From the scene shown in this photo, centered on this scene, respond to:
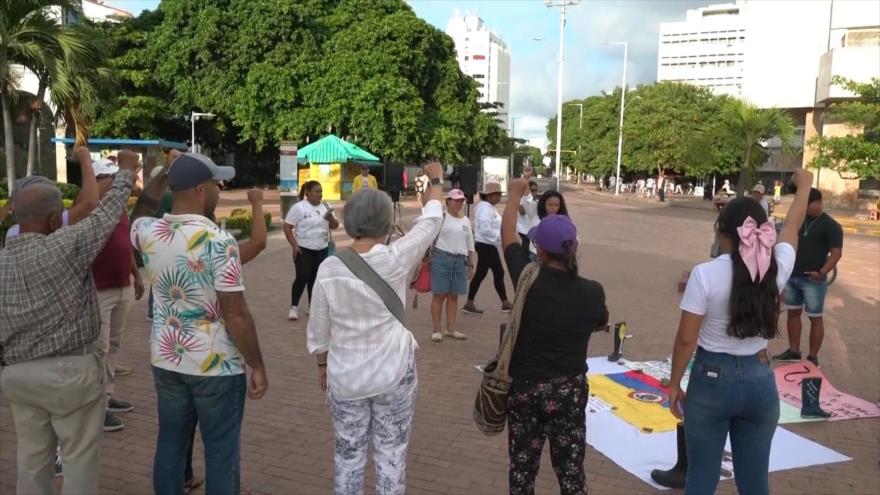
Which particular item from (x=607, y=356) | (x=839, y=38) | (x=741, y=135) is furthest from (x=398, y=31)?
(x=607, y=356)

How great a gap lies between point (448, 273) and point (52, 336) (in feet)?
15.5

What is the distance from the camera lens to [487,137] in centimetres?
3684

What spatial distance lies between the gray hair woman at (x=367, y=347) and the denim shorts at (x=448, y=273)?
4.16 m

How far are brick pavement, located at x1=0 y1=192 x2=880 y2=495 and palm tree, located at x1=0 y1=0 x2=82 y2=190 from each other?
22.5ft

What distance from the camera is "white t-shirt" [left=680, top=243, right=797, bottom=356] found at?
2.87 metres

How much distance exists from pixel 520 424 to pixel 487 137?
113 ft

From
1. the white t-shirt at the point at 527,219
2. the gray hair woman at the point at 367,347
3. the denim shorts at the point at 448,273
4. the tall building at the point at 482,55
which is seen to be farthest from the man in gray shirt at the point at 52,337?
the tall building at the point at 482,55

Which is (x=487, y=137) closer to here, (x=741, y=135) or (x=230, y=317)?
(x=741, y=135)

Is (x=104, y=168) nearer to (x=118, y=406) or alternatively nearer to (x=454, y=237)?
(x=118, y=406)

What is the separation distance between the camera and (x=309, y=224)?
7.69m

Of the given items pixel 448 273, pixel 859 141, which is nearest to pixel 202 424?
pixel 448 273

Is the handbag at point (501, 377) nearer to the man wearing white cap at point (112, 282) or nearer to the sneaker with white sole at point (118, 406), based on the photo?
the man wearing white cap at point (112, 282)

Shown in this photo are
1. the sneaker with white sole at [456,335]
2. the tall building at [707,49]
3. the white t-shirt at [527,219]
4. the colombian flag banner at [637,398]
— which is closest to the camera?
the colombian flag banner at [637,398]

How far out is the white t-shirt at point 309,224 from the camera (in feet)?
25.2
